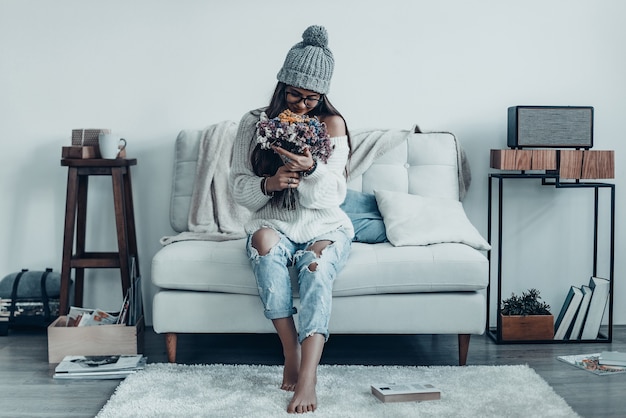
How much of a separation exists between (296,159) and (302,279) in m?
0.42

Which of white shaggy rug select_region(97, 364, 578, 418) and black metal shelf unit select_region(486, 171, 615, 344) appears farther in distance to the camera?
black metal shelf unit select_region(486, 171, 615, 344)

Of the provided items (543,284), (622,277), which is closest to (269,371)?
(543,284)

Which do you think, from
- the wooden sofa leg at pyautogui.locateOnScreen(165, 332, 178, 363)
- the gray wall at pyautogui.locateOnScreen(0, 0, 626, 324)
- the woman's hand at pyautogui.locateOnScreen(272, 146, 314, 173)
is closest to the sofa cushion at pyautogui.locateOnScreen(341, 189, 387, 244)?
the gray wall at pyautogui.locateOnScreen(0, 0, 626, 324)

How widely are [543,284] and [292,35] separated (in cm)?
177

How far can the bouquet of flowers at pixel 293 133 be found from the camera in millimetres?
2531

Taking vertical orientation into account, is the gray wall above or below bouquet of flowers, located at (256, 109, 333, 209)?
above

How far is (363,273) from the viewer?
2797mm

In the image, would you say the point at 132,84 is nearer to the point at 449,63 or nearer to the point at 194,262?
the point at 194,262

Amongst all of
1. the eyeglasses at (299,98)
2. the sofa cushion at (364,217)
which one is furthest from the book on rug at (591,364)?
the eyeglasses at (299,98)

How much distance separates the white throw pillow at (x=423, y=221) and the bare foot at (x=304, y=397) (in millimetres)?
810

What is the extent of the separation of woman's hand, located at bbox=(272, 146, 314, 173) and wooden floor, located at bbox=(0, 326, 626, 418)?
33.7 inches

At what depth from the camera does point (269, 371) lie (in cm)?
278

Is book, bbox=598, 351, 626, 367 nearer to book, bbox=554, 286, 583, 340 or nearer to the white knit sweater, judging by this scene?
book, bbox=554, 286, 583, 340

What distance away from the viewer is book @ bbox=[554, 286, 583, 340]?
11.1 ft
